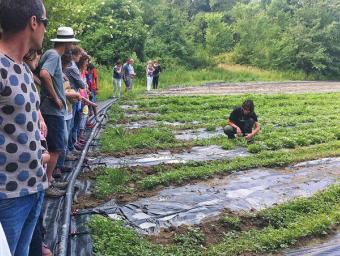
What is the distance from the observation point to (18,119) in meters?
2.27

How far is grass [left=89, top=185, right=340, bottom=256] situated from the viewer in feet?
13.0

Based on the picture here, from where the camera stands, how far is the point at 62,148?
4.84 metres

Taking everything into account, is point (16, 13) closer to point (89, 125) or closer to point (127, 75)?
point (89, 125)

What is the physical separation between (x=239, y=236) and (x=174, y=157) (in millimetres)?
3359

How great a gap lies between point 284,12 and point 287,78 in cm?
1255

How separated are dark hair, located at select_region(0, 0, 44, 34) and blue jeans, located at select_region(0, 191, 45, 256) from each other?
89 cm

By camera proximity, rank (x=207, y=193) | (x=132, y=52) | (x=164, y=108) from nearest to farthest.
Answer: (x=207, y=193) → (x=164, y=108) → (x=132, y=52)

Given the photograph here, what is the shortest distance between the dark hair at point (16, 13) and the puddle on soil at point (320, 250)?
3.17 metres

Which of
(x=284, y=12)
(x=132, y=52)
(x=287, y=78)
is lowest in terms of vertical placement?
(x=287, y=78)

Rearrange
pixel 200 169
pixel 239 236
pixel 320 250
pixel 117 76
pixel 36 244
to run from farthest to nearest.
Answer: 1. pixel 117 76
2. pixel 200 169
3. pixel 239 236
4. pixel 320 250
5. pixel 36 244

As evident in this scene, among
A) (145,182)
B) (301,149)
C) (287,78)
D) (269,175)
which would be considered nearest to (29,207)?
(145,182)

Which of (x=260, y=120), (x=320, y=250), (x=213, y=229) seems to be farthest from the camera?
(x=260, y=120)

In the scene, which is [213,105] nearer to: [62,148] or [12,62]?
[62,148]

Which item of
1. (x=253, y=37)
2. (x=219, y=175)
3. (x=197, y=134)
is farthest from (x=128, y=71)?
(x=253, y=37)
